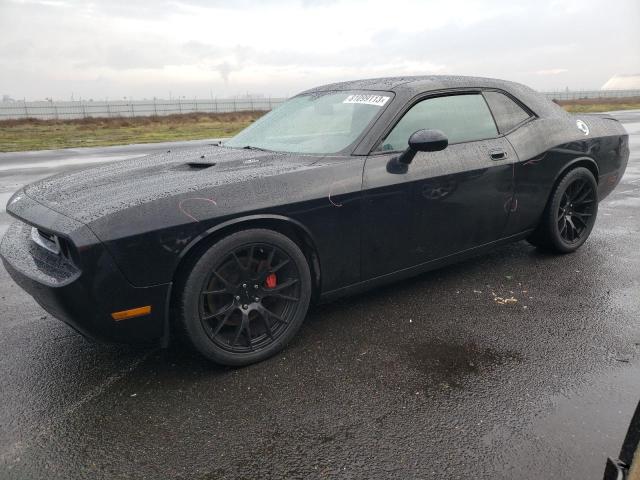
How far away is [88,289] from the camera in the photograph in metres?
2.22

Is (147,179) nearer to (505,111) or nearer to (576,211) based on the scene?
(505,111)

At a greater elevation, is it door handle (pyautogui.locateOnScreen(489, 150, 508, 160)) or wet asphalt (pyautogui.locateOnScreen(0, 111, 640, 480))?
door handle (pyautogui.locateOnScreen(489, 150, 508, 160))

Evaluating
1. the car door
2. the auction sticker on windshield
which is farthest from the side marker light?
the auction sticker on windshield

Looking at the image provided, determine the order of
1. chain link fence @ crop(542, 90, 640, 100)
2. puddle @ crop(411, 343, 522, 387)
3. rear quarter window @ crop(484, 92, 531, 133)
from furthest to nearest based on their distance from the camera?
chain link fence @ crop(542, 90, 640, 100) → rear quarter window @ crop(484, 92, 531, 133) → puddle @ crop(411, 343, 522, 387)

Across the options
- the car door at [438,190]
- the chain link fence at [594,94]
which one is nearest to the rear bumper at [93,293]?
Result: the car door at [438,190]

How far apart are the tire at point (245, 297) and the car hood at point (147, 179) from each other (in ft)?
1.23

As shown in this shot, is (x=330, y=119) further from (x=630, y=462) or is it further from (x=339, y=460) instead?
(x=630, y=462)

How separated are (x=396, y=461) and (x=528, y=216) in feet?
8.40

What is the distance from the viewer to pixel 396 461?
1.96 meters

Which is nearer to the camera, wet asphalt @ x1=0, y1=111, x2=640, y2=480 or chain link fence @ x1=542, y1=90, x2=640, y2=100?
wet asphalt @ x1=0, y1=111, x2=640, y2=480

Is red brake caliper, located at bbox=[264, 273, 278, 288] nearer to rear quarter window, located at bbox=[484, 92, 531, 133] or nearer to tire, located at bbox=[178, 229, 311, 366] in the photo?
tire, located at bbox=[178, 229, 311, 366]

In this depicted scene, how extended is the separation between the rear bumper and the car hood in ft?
0.68

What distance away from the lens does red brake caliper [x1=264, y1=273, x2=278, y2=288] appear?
2699 mm

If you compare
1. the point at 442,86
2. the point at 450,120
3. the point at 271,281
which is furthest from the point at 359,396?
the point at 442,86
